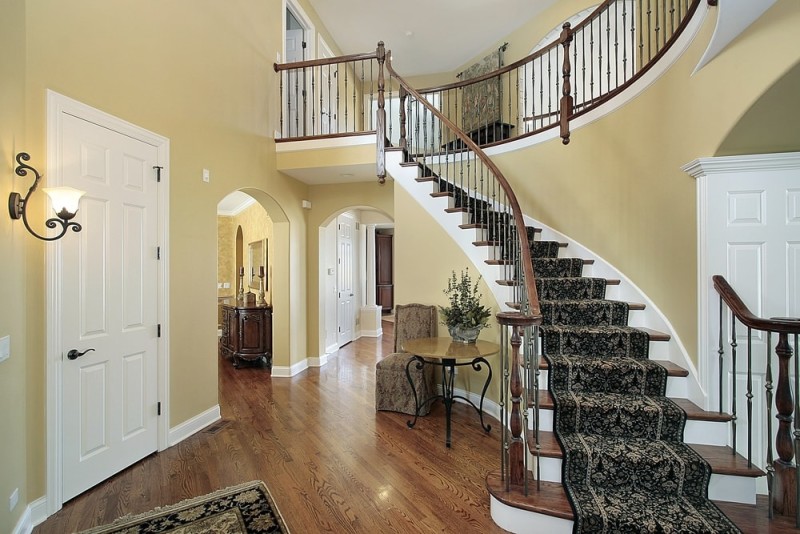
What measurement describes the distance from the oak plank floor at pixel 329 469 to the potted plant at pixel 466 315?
2.76 feet

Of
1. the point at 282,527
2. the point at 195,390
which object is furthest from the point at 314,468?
the point at 195,390

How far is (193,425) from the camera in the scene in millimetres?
3234

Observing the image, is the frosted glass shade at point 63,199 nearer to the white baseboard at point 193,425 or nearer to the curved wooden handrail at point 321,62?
the white baseboard at point 193,425

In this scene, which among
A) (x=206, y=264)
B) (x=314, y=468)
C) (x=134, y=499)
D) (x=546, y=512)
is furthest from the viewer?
(x=206, y=264)

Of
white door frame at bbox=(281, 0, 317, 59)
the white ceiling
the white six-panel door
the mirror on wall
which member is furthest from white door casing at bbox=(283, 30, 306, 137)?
the white six-panel door

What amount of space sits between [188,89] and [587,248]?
13.2 feet

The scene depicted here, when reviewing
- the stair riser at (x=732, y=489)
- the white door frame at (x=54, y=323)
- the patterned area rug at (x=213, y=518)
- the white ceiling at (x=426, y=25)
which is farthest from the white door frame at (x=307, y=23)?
the stair riser at (x=732, y=489)

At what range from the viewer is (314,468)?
2.67 meters

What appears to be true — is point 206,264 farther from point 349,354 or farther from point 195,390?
point 349,354

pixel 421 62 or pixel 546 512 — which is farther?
pixel 421 62

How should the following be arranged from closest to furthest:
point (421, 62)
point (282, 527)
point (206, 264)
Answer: point (282, 527) → point (206, 264) → point (421, 62)

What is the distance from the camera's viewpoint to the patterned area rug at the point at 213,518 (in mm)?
2025

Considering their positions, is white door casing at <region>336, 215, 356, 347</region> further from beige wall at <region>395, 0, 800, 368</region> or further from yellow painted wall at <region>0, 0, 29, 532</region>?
yellow painted wall at <region>0, 0, 29, 532</region>

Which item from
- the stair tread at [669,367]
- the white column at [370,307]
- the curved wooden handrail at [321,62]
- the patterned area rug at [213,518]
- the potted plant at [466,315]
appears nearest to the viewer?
the patterned area rug at [213,518]
